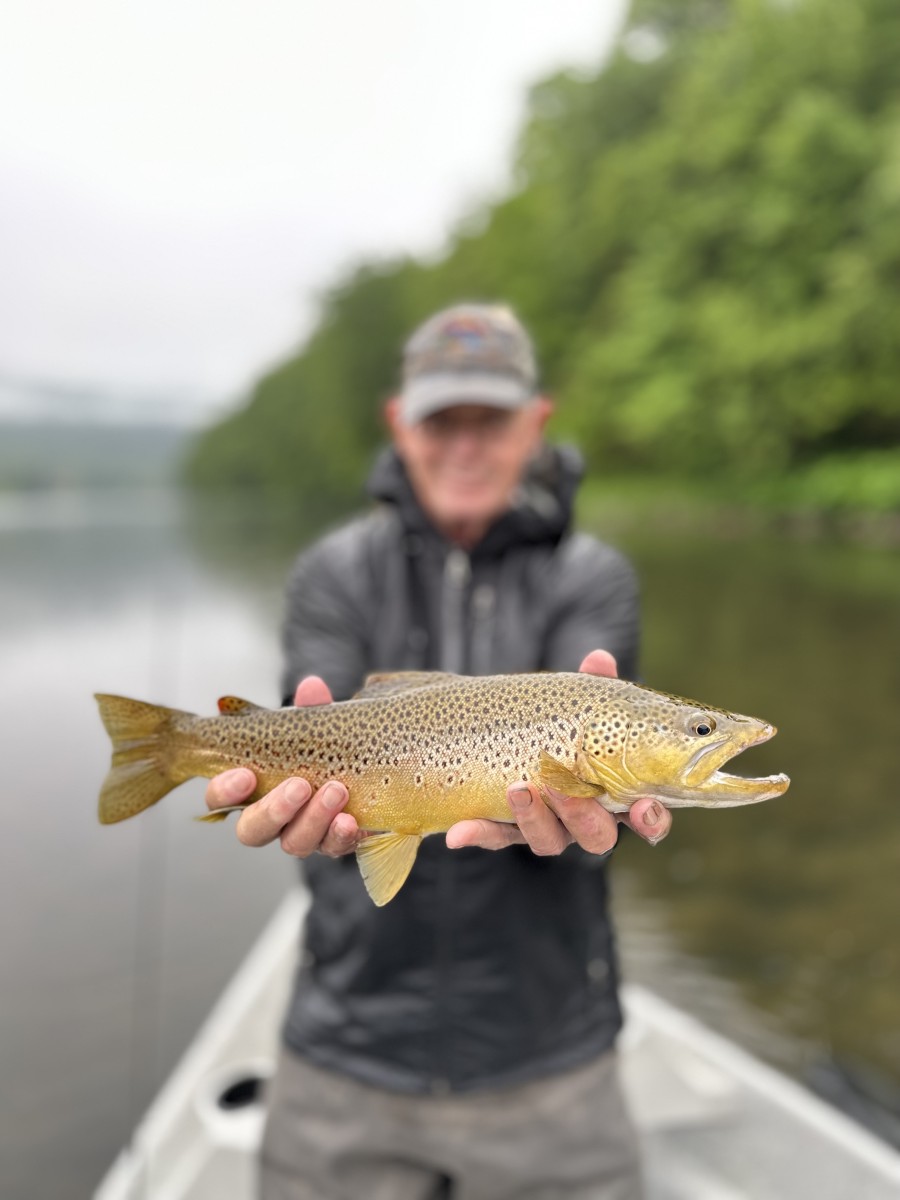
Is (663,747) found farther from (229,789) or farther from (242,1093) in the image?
(242,1093)

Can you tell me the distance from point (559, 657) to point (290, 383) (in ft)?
230

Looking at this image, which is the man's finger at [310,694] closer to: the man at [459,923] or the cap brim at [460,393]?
the man at [459,923]

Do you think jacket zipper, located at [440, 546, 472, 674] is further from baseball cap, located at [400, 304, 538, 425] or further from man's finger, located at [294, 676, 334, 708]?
man's finger, located at [294, 676, 334, 708]

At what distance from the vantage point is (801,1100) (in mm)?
4270

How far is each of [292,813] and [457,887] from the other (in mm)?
859

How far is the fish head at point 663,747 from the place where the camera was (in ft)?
6.88

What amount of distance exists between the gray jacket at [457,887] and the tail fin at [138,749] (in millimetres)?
626

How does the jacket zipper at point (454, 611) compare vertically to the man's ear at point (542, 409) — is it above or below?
below

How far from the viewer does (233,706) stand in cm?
244

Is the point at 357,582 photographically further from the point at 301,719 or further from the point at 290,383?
the point at 290,383

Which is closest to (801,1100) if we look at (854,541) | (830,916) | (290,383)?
(830,916)

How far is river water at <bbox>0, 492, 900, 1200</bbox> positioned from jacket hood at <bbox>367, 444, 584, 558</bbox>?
10.9 feet

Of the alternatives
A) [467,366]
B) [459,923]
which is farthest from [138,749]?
[467,366]

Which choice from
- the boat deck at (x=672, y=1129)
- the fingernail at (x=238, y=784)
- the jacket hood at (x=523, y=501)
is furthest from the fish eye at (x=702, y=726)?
the boat deck at (x=672, y=1129)
